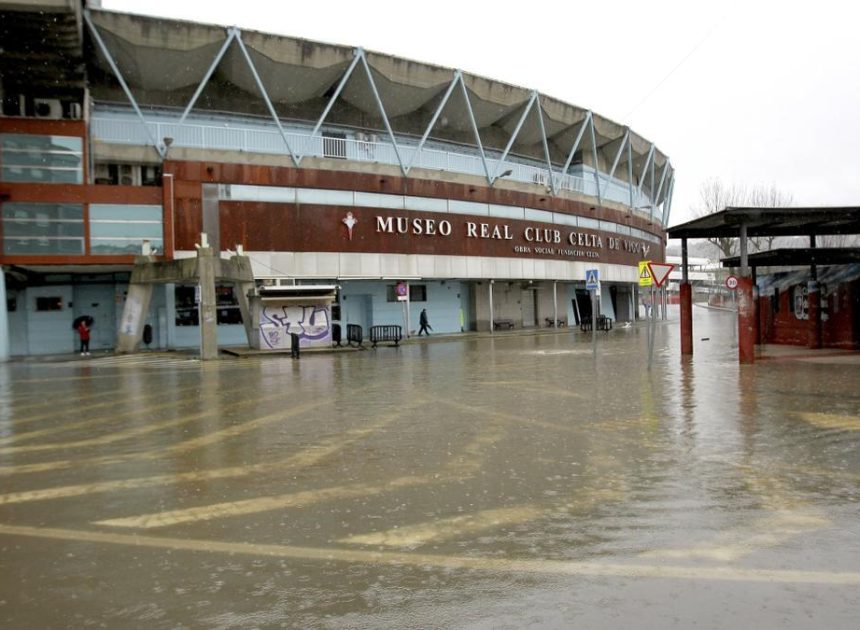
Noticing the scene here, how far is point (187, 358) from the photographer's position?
24719mm

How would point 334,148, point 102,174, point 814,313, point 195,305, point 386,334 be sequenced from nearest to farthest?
1. point 814,313
2. point 102,174
3. point 386,334
4. point 195,305
5. point 334,148

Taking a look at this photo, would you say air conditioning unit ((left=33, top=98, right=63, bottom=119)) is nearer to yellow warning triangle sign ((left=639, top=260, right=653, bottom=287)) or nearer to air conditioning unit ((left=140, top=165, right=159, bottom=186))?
air conditioning unit ((left=140, top=165, right=159, bottom=186))

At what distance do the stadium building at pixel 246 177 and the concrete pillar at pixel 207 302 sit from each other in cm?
324

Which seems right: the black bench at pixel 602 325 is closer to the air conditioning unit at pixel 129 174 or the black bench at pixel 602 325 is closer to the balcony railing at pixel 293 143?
the balcony railing at pixel 293 143


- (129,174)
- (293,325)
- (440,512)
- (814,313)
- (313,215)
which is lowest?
(440,512)

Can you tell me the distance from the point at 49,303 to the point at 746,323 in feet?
97.1

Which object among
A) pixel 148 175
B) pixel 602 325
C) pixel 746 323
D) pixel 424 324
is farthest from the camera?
pixel 602 325

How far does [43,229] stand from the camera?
27.3 metres

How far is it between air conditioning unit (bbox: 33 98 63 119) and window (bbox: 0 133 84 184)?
10.8ft

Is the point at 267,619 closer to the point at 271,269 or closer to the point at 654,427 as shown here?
the point at 654,427

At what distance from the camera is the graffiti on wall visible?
26641mm

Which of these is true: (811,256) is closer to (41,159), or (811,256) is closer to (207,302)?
(207,302)

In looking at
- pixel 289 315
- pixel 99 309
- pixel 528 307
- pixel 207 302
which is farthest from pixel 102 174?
pixel 528 307

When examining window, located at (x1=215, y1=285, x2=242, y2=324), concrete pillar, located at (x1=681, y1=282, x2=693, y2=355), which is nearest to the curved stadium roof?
window, located at (x1=215, y1=285, x2=242, y2=324)
